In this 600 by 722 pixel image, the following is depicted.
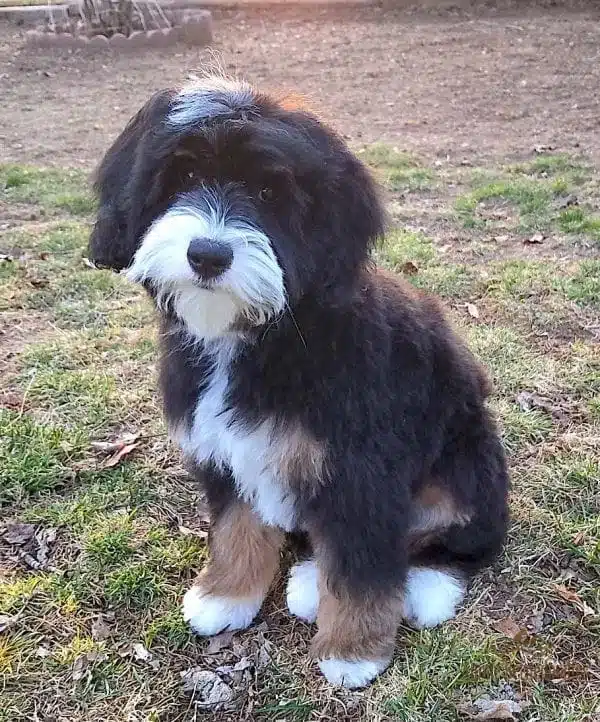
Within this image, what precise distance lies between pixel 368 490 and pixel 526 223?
4156mm

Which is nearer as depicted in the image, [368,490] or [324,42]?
[368,490]

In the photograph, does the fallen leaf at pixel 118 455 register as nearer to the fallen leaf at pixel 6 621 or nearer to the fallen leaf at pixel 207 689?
the fallen leaf at pixel 6 621

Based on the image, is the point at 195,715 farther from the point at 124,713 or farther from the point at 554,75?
the point at 554,75

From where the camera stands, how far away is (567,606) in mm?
2926

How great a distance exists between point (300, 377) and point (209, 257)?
1.85ft

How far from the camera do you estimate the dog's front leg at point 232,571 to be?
9.27ft

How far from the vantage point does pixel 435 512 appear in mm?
2824

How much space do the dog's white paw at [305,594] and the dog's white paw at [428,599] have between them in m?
0.33

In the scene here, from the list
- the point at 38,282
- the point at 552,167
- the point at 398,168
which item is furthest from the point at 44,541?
the point at 552,167

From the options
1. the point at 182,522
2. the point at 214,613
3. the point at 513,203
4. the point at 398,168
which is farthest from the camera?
the point at 398,168

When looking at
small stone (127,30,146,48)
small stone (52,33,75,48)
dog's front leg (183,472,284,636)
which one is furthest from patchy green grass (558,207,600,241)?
small stone (52,33,75,48)

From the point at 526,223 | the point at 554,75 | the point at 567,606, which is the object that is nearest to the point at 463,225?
A: the point at 526,223

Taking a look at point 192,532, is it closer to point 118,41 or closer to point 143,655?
point 143,655

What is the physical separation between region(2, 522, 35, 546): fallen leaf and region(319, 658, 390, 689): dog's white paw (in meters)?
1.36
